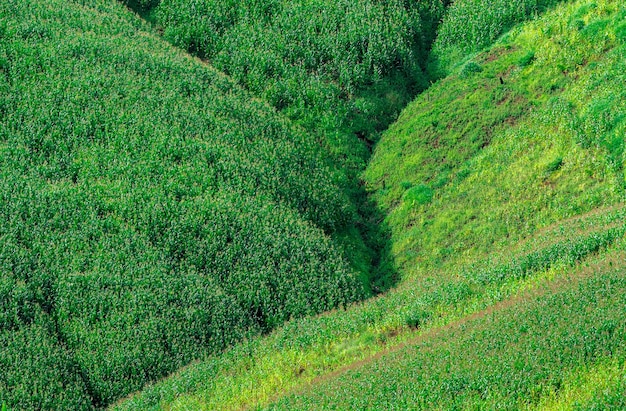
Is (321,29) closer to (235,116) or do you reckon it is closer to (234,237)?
(235,116)

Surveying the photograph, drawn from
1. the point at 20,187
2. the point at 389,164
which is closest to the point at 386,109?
the point at 389,164

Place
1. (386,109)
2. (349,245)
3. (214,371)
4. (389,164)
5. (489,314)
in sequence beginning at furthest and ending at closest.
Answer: (386,109) < (389,164) < (349,245) < (214,371) < (489,314)

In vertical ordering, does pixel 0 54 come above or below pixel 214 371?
above

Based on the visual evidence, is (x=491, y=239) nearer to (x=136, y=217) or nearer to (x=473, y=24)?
(x=136, y=217)

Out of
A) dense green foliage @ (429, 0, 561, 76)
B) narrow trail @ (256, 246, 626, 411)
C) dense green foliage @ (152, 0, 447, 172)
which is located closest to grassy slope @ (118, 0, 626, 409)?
narrow trail @ (256, 246, 626, 411)

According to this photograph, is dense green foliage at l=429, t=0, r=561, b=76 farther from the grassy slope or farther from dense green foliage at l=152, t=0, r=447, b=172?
the grassy slope

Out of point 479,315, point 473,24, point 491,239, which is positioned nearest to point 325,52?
point 473,24

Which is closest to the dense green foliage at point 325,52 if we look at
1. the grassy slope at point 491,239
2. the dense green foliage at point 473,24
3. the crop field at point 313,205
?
the crop field at point 313,205

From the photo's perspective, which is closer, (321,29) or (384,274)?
(384,274)

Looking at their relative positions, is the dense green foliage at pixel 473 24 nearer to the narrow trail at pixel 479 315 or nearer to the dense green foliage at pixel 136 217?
the dense green foliage at pixel 136 217
